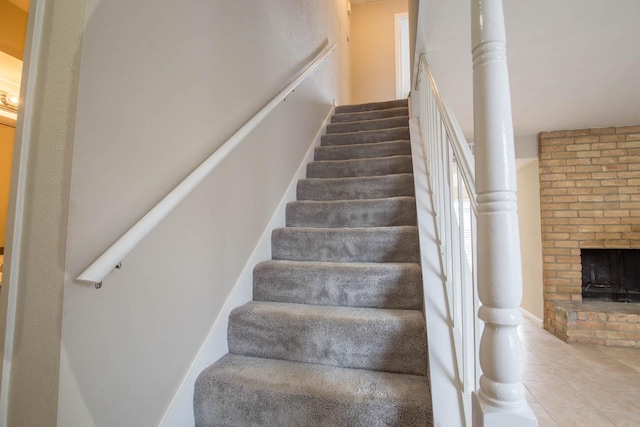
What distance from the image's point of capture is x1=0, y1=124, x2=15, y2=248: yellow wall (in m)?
1.27

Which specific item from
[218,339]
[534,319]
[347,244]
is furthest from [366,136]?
[534,319]

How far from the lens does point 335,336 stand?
117 cm

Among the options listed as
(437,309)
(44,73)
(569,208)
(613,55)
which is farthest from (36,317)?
(569,208)

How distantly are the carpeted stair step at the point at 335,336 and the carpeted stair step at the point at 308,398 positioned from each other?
0.05 meters

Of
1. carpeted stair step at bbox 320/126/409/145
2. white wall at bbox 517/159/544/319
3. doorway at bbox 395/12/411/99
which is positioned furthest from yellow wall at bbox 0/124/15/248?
doorway at bbox 395/12/411/99

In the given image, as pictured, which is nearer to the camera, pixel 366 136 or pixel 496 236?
pixel 496 236

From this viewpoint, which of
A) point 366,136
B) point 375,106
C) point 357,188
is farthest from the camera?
point 375,106

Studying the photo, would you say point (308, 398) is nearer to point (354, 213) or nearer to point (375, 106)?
point (354, 213)

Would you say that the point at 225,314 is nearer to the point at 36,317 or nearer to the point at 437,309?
the point at 36,317

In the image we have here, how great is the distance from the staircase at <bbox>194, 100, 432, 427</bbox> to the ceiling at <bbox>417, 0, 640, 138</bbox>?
45.0 inches

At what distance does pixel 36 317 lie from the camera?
2.22ft

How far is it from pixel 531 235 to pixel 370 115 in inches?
104

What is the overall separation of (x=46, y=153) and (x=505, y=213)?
99 cm

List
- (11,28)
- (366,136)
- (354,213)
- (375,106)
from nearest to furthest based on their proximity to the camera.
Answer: (11,28)
(354,213)
(366,136)
(375,106)
